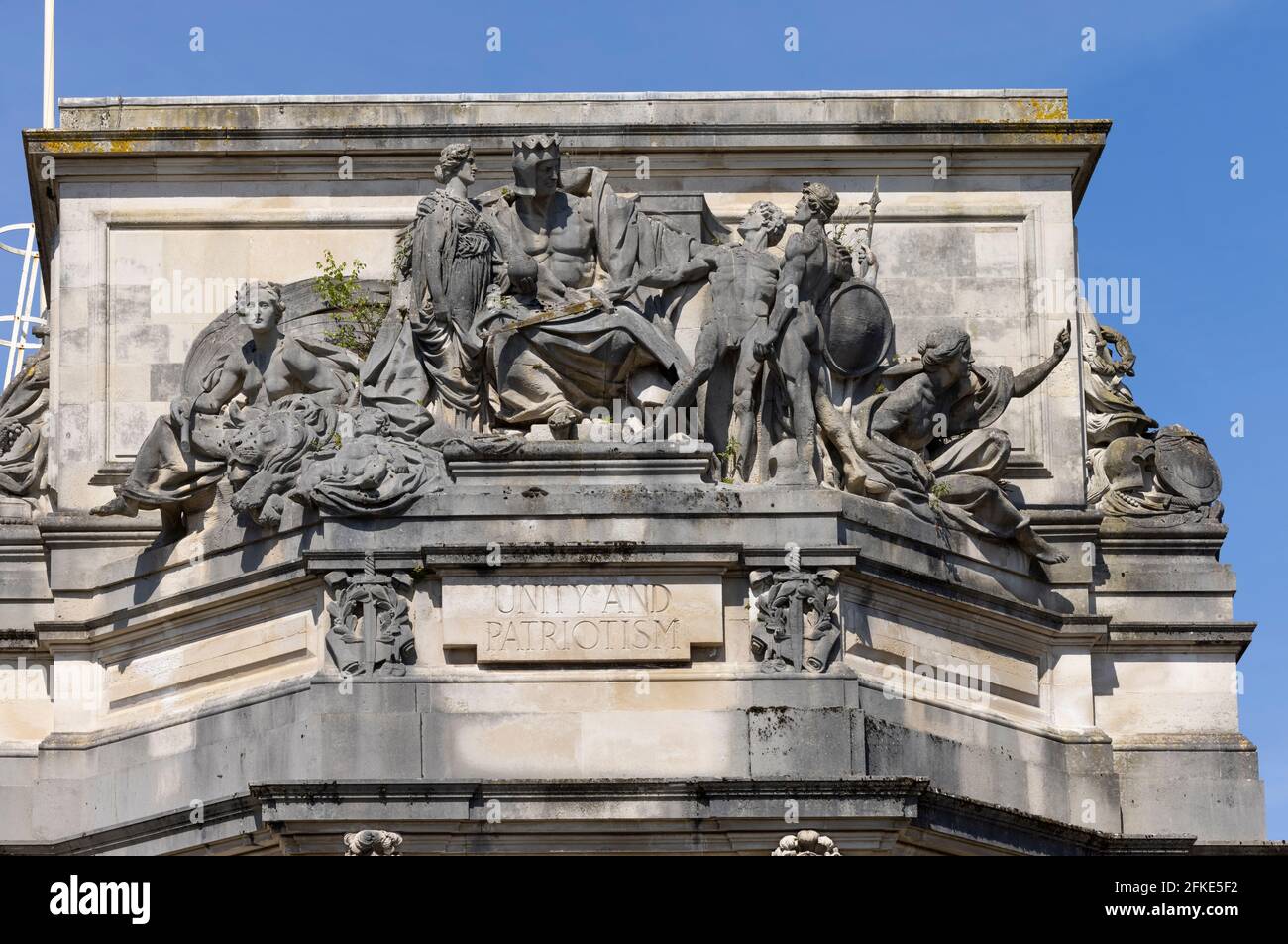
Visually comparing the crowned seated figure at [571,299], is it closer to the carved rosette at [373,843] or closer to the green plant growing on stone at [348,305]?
the green plant growing on stone at [348,305]

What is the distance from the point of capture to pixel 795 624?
33.1m

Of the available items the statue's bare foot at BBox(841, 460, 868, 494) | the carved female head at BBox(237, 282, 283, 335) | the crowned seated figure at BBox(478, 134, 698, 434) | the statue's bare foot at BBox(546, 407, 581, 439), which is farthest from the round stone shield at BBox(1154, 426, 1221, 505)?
the carved female head at BBox(237, 282, 283, 335)

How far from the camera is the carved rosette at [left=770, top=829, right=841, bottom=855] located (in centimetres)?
3138

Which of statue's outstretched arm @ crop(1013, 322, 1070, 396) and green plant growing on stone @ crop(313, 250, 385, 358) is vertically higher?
green plant growing on stone @ crop(313, 250, 385, 358)

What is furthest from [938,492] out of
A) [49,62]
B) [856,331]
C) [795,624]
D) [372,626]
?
[49,62]

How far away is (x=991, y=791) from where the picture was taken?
113 ft

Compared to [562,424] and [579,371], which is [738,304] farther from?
[562,424]

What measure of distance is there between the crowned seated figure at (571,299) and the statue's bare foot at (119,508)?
12.6 feet

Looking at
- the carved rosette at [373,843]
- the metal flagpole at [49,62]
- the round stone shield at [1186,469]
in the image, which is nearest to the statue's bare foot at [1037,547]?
the round stone shield at [1186,469]

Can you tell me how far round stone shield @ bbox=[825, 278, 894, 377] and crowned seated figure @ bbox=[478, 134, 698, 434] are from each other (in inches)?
63.9

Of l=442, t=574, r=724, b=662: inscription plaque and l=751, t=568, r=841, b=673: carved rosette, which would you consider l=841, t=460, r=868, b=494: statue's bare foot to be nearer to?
l=751, t=568, r=841, b=673: carved rosette

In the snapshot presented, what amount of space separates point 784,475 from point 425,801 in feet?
16.4

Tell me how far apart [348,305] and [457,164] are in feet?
7.59

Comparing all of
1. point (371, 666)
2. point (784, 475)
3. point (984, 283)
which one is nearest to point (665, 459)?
point (784, 475)
